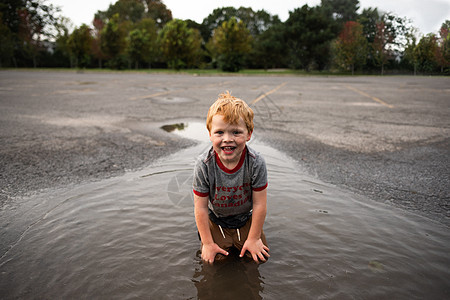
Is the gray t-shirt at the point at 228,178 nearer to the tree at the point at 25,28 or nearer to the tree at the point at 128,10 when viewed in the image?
the tree at the point at 25,28

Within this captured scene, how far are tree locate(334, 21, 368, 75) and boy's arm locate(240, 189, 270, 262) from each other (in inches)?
1662

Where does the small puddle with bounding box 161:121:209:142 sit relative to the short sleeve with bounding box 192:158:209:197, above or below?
below

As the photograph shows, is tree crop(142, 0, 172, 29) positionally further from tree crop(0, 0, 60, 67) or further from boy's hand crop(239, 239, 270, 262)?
boy's hand crop(239, 239, 270, 262)

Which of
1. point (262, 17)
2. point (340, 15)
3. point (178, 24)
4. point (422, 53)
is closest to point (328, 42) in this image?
point (178, 24)

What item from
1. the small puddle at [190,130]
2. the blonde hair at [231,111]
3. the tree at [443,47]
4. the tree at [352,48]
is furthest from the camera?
the tree at [352,48]

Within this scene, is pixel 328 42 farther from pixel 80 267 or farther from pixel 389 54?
pixel 80 267

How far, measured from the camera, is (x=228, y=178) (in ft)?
7.24

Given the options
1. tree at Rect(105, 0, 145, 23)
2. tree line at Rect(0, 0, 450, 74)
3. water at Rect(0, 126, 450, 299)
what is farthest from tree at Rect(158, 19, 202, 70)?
tree at Rect(105, 0, 145, 23)

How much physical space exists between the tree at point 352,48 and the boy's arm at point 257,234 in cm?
4220

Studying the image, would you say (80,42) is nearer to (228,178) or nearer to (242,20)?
(242,20)

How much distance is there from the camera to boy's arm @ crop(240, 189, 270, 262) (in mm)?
2162

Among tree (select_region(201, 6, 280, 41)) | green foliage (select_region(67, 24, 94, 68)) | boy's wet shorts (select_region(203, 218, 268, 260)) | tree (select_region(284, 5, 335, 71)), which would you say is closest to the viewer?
boy's wet shorts (select_region(203, 218, 268, 260))

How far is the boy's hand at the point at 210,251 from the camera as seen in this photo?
2.13 meters

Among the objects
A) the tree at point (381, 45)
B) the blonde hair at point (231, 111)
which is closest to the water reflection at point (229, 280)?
the blonde hair at point (231, 111)
